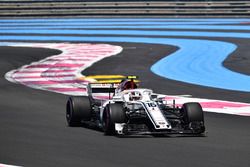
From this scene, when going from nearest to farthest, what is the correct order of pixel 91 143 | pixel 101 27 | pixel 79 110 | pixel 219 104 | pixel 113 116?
pixel 91 143 → pixel 113 116 → pixel 79 110 → pixel 219 104 → pixel 101 27

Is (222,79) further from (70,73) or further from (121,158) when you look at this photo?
(121,158)

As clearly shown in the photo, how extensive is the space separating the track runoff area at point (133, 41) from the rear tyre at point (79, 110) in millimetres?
3098

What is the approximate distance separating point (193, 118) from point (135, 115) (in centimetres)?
79

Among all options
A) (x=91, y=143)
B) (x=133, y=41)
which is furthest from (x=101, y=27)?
(x=91, y=143)

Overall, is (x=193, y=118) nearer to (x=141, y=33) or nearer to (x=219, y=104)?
(x=219, y=104)

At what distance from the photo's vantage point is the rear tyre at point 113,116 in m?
11.0

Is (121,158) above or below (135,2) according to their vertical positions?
below

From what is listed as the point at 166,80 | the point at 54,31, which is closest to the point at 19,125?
the point at 166,80

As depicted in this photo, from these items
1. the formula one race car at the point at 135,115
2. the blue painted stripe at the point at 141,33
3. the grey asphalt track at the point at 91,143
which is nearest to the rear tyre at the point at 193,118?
the formula one race car at the point at 135,115

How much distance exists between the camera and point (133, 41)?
35344mm

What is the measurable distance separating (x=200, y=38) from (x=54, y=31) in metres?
9.85

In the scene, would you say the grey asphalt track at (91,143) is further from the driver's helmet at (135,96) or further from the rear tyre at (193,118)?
the driver's helmet at (135,96)

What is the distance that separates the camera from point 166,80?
66.9 feet

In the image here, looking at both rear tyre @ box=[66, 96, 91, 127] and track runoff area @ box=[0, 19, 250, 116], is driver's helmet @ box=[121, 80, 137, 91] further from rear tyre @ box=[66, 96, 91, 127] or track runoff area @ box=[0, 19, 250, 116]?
track runoff area @ box=[0, 19, 250, 116]
